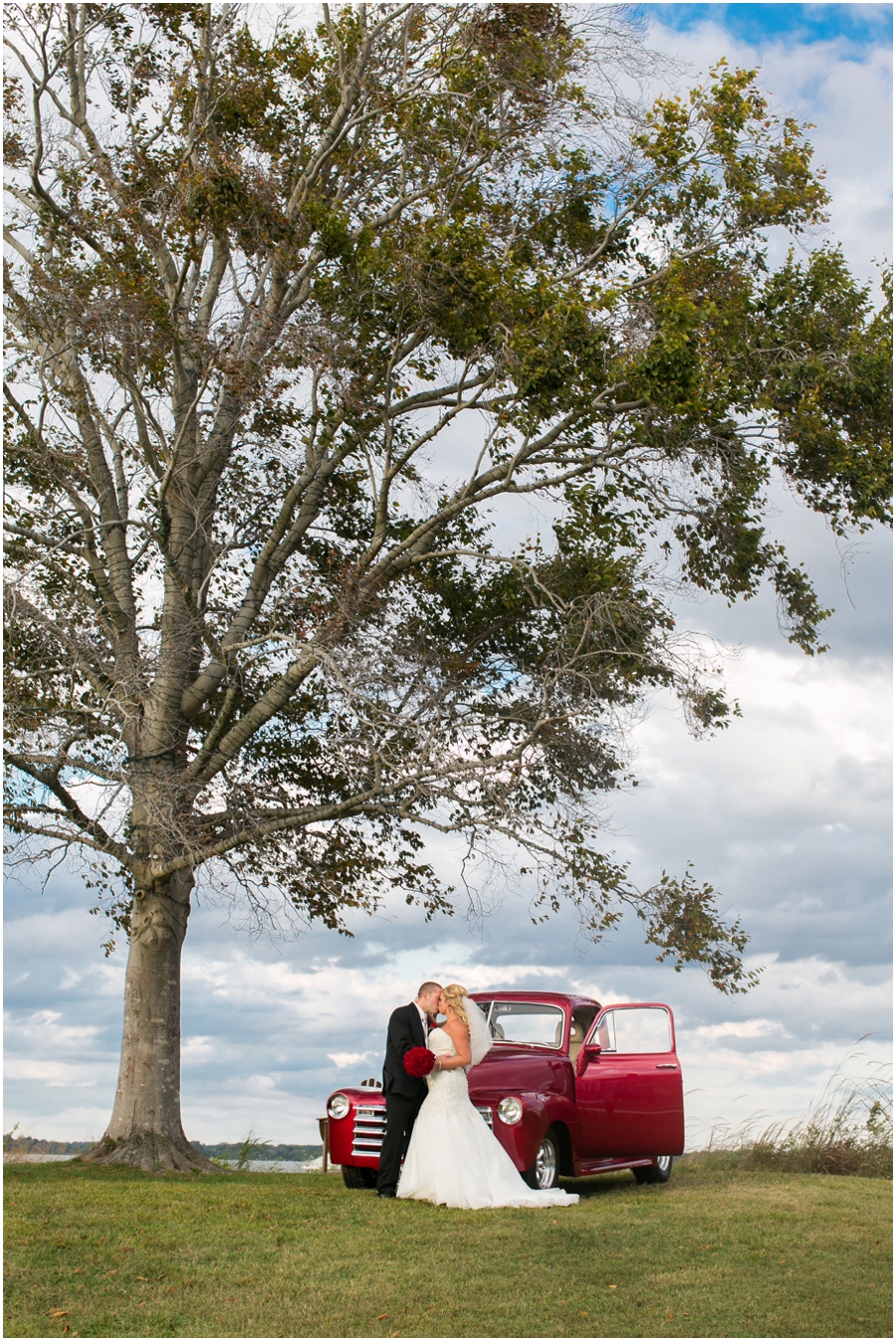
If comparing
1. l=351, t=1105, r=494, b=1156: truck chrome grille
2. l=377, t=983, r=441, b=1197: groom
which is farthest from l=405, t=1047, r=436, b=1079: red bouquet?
l=351, t=1105, r=494, b=1156: truck chrome grille

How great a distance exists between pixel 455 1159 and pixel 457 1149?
90 mm

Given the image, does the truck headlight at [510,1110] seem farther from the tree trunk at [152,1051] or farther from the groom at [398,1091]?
the tree trunk at [152,1051]

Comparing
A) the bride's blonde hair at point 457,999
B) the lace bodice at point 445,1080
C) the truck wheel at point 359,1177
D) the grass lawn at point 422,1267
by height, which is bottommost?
the truck wheel at point 359,1177

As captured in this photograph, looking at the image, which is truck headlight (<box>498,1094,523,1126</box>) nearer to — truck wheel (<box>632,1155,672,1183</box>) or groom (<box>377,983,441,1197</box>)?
groom (<box>377,983,441,1197</box>)

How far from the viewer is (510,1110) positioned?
1127cm

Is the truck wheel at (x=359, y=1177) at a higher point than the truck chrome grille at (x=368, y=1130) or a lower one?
lower

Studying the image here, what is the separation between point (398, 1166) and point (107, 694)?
6984 mm

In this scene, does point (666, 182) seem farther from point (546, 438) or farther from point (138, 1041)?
point (138, 1041)

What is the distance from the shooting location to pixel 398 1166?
1127 centimetres

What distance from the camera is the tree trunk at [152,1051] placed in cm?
1442

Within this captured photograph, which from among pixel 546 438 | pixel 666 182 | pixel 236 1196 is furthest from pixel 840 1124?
pixel 666 182

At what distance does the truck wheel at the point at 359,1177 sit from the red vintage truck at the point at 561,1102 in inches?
0.4

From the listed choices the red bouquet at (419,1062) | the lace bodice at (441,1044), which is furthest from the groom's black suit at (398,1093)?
the red bouquet at (419,1062)

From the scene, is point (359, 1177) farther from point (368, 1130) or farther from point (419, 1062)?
point (419, 1062)
